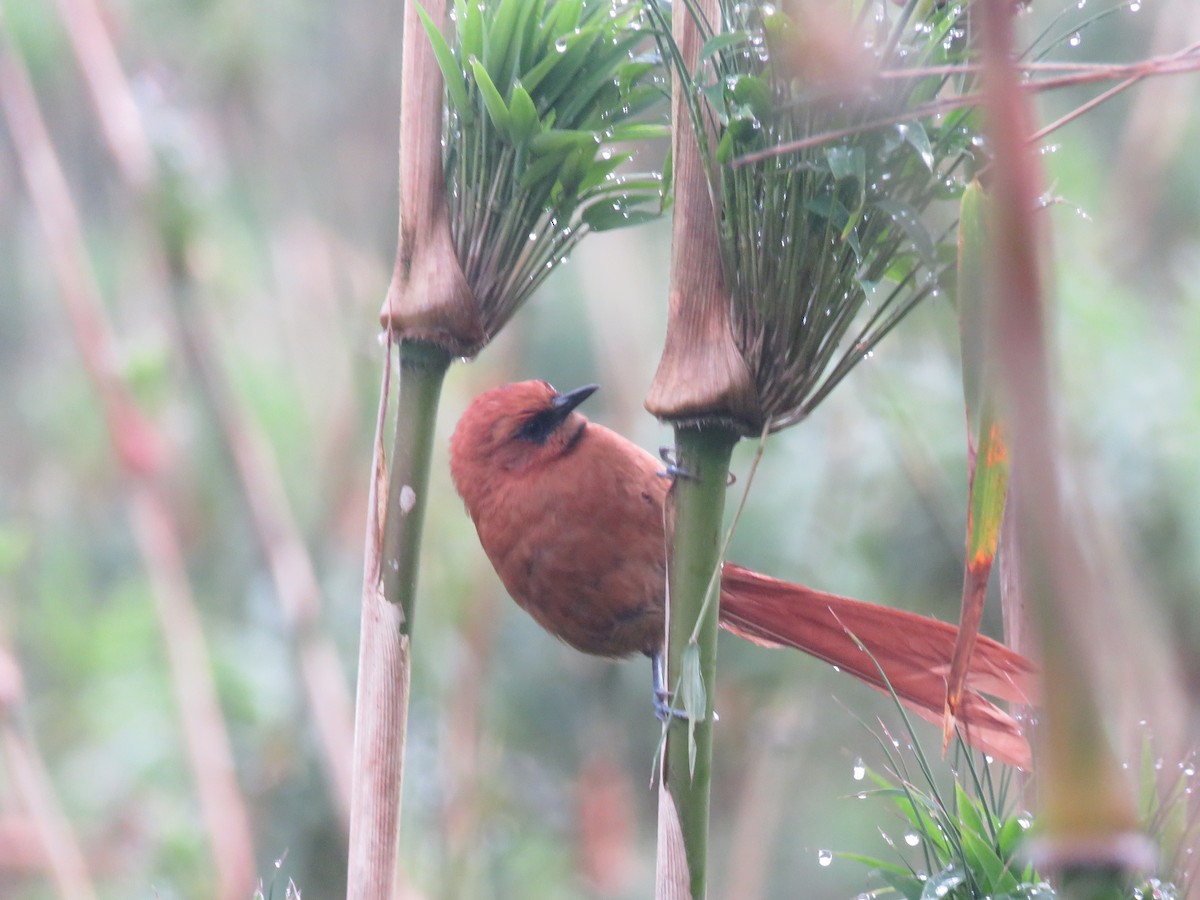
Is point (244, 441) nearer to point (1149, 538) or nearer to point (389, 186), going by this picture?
point (389, 186)

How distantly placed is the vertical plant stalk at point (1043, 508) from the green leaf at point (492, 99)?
618 millimetres

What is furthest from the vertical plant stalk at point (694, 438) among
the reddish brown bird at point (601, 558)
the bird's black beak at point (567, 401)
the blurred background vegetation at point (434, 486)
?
the blurred background vegetation at point (434, 486)

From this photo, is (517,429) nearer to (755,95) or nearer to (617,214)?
(617,214)

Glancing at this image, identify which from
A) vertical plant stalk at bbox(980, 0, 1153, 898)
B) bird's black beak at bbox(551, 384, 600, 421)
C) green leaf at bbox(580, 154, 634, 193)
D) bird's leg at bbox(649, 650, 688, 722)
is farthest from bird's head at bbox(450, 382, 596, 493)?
vertical plant stalk at bbox(980, 0, 1153, 898)

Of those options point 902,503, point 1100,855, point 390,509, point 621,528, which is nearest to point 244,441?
point 621,528

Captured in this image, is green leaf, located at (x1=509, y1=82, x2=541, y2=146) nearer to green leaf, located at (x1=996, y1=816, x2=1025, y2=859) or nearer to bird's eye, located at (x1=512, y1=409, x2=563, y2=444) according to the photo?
green leaf, located at (x1=996, y1=816, x2=1025, y2=859)

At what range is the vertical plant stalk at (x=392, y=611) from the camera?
3.27 feet

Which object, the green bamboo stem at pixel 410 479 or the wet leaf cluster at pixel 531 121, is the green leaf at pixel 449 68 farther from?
the green bamboo stem at pixel 410 479

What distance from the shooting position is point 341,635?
10.6ft

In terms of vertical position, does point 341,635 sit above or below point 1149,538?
below

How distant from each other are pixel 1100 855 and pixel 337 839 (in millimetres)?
2481

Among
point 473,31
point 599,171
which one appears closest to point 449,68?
point 473,31

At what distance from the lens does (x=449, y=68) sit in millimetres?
1005

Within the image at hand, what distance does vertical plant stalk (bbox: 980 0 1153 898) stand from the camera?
381 millimetres
